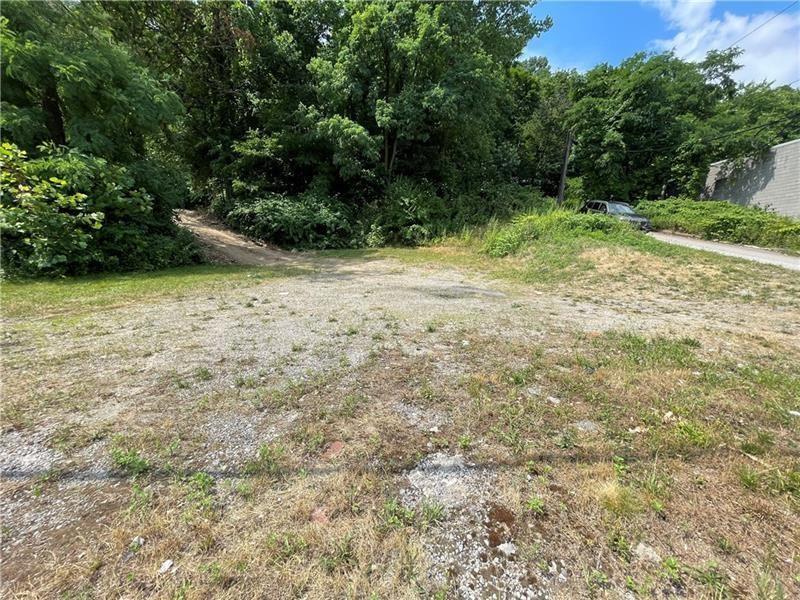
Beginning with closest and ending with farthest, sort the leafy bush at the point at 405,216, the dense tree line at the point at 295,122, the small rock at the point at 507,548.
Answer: the small rock at the point at 507,548 < the dense tree line at the point at 295,122 < the leafy bush at the point at 405,216

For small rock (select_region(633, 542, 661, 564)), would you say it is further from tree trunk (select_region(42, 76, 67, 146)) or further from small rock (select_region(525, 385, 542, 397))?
tree trunk (select_region(42, 76, 67, 146))

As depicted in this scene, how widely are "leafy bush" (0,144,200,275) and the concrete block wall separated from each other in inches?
921

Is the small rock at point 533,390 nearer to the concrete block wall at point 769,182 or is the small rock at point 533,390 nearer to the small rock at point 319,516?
the small rock at point 319,516

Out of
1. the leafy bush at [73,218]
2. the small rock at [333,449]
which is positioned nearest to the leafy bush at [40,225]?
the leafy bush at [73,218]

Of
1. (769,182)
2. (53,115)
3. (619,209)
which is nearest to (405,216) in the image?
(53,115)

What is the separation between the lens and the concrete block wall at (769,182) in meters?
14.5

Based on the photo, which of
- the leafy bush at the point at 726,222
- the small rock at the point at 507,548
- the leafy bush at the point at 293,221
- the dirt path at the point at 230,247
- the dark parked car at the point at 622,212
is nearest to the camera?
the small rock at the point at 507,548

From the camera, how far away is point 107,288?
6008 mm

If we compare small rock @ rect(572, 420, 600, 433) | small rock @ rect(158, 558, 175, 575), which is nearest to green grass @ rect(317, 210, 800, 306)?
small rock @ rect(572, 420, 600, 433)

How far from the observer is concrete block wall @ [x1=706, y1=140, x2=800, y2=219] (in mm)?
14469

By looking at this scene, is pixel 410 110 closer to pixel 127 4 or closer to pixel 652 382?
pixel 127 4

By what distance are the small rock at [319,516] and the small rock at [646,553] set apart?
140 cm

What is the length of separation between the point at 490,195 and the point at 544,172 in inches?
428

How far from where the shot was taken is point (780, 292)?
6211 millimetres
